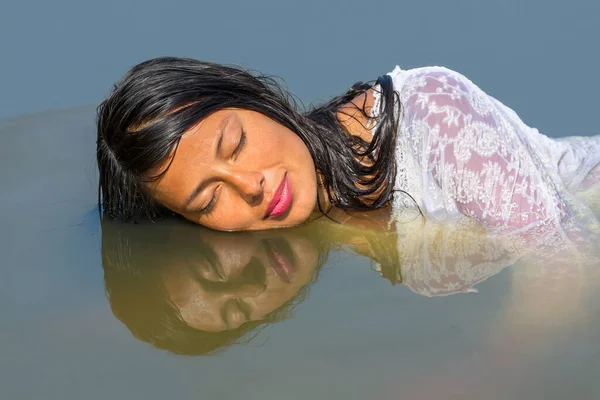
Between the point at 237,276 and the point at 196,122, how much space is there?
21.4 inches

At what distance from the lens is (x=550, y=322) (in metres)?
2.10

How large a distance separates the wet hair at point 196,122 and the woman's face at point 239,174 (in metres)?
0.06

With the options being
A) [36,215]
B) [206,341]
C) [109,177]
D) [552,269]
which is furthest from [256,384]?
[36,215]

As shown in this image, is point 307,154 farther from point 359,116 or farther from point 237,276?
point 237,276

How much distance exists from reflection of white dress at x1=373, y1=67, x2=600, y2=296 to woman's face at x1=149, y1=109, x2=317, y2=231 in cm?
40

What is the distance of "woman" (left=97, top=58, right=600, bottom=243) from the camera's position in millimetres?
2578

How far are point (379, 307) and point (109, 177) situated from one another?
1.24m

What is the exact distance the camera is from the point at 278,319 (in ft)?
7.30

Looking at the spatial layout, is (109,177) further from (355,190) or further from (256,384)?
(256,384)

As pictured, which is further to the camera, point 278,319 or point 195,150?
point 195,150

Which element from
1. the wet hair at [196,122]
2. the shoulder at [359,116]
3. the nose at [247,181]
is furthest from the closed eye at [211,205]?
the shoulder at [359,116]

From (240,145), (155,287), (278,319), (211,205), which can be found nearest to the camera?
(278,319)

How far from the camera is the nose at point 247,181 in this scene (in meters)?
2.54

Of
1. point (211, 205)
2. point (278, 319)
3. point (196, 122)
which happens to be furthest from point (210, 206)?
point (278, 319)
